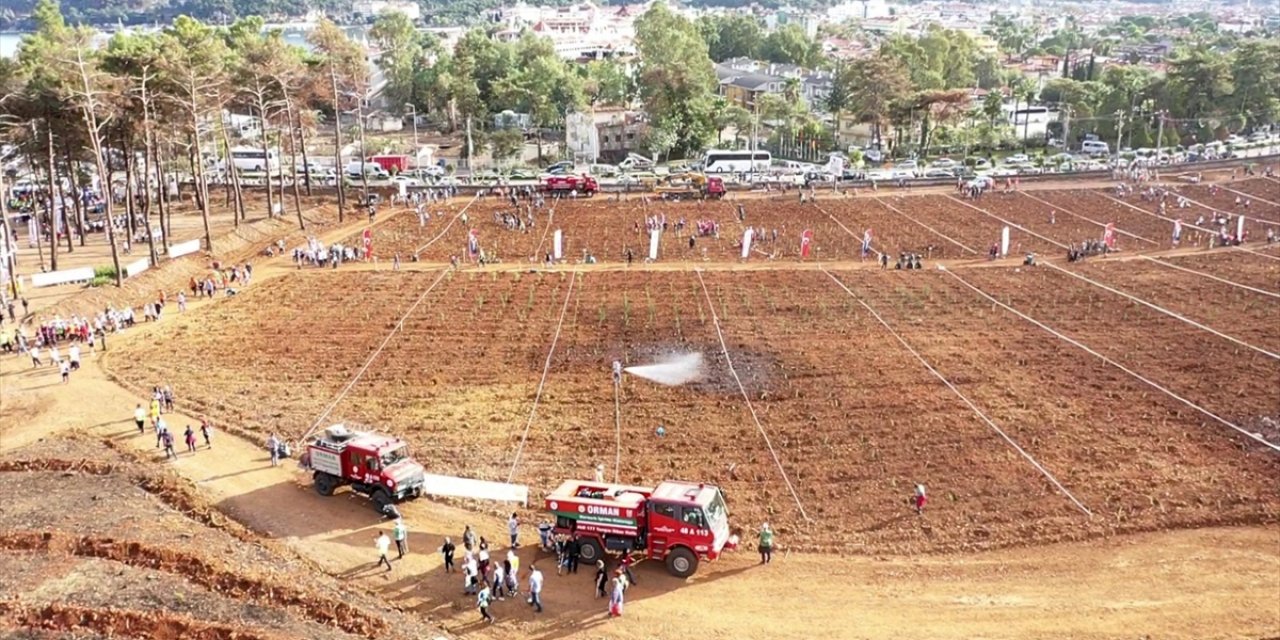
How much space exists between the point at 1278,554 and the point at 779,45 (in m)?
137

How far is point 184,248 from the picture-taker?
4934 centimetres

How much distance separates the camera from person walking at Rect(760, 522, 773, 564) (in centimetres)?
2109

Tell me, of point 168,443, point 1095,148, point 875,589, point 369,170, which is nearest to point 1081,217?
point 1095,148

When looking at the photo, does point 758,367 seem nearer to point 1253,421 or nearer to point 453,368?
point 453,368

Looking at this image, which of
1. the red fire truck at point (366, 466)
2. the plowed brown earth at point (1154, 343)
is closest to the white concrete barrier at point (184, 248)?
the red fire truck at point (366, 466)

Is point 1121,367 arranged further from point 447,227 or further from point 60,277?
point 60,277

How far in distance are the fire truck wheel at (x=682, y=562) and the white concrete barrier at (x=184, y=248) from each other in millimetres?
37791

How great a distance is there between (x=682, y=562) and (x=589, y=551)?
207cm

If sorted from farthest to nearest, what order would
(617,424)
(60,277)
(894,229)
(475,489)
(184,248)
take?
(894,229) → (184,248) → (60,277) → (617,424) → (475,489)

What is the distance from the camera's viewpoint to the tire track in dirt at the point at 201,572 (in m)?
18.5

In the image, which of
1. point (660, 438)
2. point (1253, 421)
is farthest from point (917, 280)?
point (660, 438)

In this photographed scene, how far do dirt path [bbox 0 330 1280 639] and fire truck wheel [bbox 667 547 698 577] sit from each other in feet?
0.84

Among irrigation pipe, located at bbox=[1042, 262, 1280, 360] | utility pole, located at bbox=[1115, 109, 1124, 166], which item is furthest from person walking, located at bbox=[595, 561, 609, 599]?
utility pole, located at bbox=[1115, 109, 1124, 166]

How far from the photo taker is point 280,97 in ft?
213
